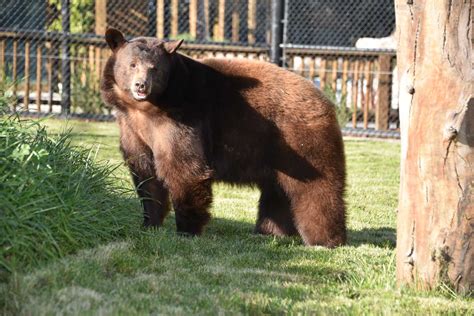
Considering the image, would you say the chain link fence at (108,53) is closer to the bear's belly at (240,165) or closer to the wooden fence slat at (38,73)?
the wooden fence slat at (38,73)

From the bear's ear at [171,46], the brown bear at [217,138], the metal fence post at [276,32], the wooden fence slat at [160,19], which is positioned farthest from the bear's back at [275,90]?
the wooden fence slat at [160,19]

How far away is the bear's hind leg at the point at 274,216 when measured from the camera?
7.47m

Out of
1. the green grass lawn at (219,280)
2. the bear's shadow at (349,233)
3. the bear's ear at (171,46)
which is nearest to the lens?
the green grass lawn at (219,280)

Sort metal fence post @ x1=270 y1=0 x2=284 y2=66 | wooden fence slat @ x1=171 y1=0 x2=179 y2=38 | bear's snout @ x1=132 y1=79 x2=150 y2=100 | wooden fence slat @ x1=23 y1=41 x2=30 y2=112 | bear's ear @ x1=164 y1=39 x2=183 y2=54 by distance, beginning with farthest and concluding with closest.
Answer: wooden fence slat @ x1=171 y1=0 x2=179 y2=38 < wooden fence slat @ x1=23 y1=41 x2=30 y2=112 < metal fence post @ x1=270 y1=0 x2=284 y2=66 < bear's ear @ x1=164 y1=39 x2=183 y2=54 < bear's snout @ x1=132 y1=79 x2=150 y2=100

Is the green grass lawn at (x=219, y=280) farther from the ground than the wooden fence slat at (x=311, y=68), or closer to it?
closer to it

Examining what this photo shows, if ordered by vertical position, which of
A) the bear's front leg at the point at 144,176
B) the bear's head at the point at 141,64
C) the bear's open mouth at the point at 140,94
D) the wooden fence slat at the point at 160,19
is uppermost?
the wooden fence slat at the point at 160,19

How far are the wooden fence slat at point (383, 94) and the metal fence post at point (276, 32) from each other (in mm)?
1882

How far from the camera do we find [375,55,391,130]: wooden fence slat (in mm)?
15242

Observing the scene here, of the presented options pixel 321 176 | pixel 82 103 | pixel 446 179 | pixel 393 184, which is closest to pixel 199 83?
pixel 321 176

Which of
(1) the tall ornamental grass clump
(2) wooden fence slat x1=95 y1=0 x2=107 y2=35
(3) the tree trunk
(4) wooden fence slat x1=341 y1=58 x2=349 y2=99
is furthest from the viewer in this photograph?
(2) wooden fence slat x1=95 y1=0 x2=107 y2=35

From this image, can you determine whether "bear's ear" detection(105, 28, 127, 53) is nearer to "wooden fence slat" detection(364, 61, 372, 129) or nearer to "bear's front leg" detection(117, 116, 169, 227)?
"bear's front leg" detection(117, 116, 169, 227)

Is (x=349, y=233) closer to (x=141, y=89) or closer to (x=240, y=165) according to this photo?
(x=240, y=165)

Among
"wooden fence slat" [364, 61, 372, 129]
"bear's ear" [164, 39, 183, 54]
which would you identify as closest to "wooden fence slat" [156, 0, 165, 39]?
"wooden fence slat" [364, 61, 372, 129]

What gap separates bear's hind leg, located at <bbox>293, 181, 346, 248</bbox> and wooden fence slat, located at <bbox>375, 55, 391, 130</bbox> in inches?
334
